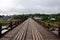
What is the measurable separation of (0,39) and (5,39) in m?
0.40

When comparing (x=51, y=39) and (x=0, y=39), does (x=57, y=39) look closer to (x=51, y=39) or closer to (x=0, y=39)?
(x=51, y=39)

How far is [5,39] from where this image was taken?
474 inches

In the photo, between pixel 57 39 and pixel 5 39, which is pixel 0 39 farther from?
pixel 57 39

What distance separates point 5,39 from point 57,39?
4249mm

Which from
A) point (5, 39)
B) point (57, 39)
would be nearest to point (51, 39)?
point (57, 39)

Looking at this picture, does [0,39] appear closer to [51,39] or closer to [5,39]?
[5,39]

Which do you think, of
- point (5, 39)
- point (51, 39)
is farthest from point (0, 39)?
point (51, 39)

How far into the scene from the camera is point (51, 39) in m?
12.3

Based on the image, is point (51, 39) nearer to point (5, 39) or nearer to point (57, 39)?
point (57, 39)

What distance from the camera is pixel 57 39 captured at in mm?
12211

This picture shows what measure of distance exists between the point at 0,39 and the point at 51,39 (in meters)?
4.17

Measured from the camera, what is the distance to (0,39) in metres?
12.0
